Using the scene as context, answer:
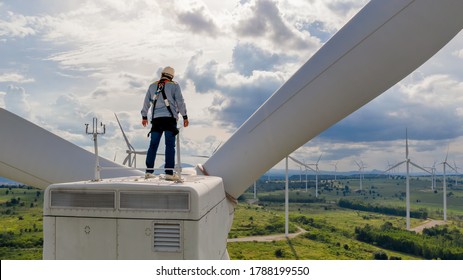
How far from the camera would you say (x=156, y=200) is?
7414mm

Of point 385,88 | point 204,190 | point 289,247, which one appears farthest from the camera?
point 289,247

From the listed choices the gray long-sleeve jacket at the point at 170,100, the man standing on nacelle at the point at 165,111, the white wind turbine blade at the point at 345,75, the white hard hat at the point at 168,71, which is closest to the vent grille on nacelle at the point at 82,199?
the man standing on nacelle at the point at 165,111

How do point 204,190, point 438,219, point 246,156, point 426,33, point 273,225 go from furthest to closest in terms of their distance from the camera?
point 438,219, point 273,225, point 246,156, point 426,33, point 204,190

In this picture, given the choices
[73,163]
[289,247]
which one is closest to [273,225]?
A: [289,247]

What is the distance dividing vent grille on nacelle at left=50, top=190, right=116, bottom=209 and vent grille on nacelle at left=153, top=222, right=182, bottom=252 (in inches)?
36.9

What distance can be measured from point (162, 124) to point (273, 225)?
75.0 m

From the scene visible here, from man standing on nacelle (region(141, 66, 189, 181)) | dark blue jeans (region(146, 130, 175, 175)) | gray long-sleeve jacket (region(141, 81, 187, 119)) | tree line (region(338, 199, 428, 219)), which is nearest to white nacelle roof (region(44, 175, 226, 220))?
man standing on nacelle (region(141, 66, 189, 181))

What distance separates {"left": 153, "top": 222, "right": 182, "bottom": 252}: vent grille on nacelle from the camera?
7.31m

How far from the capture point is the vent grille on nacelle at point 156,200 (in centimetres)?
734

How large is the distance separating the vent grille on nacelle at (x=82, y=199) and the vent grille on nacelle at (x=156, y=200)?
255mm

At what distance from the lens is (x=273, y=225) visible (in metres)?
81.5

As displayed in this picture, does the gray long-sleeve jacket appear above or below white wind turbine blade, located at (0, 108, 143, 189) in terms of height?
above

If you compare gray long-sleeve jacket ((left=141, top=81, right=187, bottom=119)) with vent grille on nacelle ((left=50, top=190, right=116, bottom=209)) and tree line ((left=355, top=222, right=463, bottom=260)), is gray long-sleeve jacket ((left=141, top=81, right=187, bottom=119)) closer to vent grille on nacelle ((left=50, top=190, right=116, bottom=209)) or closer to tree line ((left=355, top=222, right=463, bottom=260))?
vent grille on nacelle ((left=50, top=190, right=116, bottom=209))

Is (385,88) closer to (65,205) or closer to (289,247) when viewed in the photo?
(65,205)
